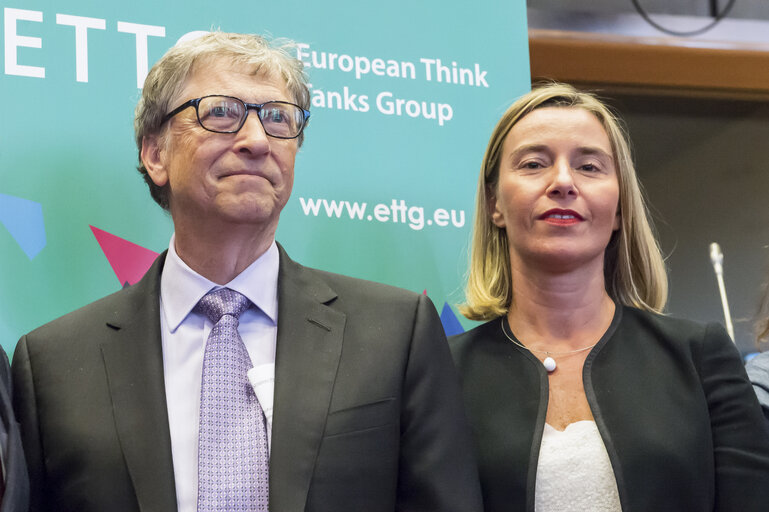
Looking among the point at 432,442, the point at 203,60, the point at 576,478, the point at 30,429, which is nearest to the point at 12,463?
the point at 30,429

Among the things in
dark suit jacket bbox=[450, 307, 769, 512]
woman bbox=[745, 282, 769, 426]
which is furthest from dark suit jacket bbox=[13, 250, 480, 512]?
woman bbox=[745, 282, 769, 426]

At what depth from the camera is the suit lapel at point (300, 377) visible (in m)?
1.96

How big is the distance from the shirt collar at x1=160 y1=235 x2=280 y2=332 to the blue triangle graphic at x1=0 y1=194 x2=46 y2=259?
0.48 metres

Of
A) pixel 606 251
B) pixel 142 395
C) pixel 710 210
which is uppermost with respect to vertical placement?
pixel 710 210

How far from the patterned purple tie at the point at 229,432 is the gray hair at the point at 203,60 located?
1.79ft

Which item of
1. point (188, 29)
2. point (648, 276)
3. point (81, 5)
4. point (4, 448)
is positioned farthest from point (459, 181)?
point (4, 448)

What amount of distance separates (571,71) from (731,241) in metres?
3.14

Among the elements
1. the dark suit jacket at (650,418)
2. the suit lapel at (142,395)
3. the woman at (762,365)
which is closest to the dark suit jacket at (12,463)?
the suit lapel at (142,395)

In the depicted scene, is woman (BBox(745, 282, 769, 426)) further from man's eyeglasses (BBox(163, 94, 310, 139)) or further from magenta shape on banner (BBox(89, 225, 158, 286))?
magenta shape on banner (BBox(89, 225, 158, 286))

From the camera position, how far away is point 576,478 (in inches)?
89.7

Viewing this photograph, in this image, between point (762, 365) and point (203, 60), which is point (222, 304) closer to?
point (203, 60)

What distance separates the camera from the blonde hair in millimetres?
2662

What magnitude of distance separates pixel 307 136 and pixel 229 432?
117cm

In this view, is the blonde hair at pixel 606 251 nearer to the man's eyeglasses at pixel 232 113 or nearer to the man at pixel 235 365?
the man at pixel 235 365
